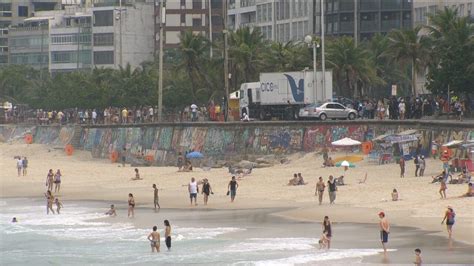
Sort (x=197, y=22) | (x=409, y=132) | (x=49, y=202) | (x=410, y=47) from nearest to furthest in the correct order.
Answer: (x=49, y=202) → (x=409, y=132) → (x=410, y=47) → (x=197, y=22)

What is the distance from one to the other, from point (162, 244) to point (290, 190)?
14.4 meters

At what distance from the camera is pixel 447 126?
60.4 m

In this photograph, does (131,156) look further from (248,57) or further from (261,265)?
(261,265)

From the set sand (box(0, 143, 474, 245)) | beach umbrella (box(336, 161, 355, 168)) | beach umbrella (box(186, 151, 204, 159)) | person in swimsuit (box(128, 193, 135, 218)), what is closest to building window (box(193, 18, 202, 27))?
sand (box(0, 143, 474, 245))

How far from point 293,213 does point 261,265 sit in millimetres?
11777

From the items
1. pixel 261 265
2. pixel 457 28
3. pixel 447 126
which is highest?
pixel 457 28

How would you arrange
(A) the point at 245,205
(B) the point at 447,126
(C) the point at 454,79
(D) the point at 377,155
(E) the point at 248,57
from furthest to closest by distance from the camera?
1. (E) the point at 248,57
2. (C) the point at 454,79
3. (D) the point at 377,155
4. (B) the point at 447,126
5. (A) the point at 245,205

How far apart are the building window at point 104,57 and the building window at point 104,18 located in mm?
3301

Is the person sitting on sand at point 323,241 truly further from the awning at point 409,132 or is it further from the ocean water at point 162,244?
the awning at point 409,132

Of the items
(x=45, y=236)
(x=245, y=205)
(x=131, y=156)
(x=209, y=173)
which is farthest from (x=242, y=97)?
(x=45, y=236)

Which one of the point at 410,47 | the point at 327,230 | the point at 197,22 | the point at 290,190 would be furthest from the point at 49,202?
the point at 197,22

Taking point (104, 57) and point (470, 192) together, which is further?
point (104, 57)

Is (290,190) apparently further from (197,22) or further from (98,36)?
(98,36)

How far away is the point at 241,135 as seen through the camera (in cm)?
7575
